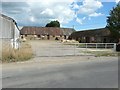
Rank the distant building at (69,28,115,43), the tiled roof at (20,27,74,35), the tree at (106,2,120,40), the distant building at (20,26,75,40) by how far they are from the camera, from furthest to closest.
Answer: the tiled roof at (20,27,74,35), the distant building at (20,26,75,40), the distant building at (69,28,115,43), the tree at (106,2,120,40)

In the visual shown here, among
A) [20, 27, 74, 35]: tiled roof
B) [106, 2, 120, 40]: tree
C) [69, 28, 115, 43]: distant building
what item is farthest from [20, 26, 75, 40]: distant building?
[106, 2, 120, 40]: tree

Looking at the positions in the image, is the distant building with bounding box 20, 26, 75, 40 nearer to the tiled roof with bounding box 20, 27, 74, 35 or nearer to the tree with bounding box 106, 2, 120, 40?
the tiled roof with bounding box 20, 27, 74, 35

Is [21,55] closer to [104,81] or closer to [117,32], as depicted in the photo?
[104,81]

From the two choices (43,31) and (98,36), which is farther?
(43,31)

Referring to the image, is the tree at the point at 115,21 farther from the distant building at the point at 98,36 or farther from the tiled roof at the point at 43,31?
the tiled roof at the point at 43,31

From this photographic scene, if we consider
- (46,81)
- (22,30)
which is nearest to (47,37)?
(22,30)

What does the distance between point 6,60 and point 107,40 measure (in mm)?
44265

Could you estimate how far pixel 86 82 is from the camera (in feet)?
33.3

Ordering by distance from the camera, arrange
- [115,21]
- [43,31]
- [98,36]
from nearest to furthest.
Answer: [115,21]
[98,36]
[43,31]

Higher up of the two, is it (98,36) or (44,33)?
(44,33)

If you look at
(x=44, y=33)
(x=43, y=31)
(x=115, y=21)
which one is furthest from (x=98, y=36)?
(x=43, y=31)

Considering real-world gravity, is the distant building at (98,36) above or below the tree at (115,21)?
below

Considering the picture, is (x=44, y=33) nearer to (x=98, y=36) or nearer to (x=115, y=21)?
(x=98, y=36)

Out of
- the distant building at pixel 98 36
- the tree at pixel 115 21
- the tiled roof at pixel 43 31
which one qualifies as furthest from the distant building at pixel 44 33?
the tree at pixel 115 21
